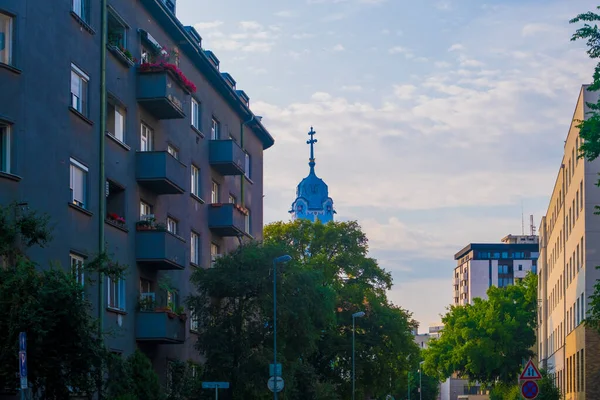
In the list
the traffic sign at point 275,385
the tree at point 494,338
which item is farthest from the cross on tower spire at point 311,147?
the traffic sign at point 275,385

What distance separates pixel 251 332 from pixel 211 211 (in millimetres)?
7042

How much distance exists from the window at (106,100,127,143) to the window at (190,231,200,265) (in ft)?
30.5

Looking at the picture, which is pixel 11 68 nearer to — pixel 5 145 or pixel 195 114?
pixel 5 145

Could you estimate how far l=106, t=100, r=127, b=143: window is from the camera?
113ft

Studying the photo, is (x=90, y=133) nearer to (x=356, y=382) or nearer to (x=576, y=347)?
(x=576, y=347)

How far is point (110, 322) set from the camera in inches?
1302

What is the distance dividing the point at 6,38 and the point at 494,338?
7218 centimetres

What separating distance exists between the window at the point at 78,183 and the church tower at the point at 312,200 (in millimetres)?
127800

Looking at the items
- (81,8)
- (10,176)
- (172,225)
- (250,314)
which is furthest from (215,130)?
(10,176)

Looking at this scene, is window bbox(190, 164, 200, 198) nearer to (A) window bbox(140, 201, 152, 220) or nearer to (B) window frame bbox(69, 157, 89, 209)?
(A) window bbox(140, 201, 152, 220)

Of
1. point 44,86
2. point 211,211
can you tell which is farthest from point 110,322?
point 211,211

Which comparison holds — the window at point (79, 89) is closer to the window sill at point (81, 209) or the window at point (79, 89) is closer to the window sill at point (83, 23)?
the window sill at point (83, 23)

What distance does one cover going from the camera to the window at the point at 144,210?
36938mm

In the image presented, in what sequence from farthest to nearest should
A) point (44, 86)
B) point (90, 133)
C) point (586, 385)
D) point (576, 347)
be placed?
1. point (576, 347)
2. point (586, 385)
3. point (90, 133)
4. point (44, 86)
